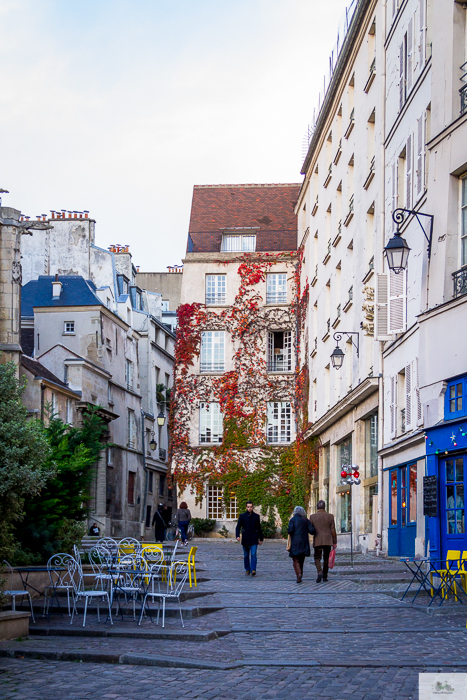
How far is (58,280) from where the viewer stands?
138 feet

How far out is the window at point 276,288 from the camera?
4028cm

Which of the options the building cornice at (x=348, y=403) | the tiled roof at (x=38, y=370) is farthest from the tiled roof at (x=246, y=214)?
the building cornice at (x=348, y=403)

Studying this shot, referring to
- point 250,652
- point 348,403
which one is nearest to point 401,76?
point 348,403

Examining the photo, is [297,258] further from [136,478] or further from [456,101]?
[456,101]

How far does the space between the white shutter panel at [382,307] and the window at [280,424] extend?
1928 cm

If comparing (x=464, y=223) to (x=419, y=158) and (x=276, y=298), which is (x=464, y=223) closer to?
(x=419, y=158)

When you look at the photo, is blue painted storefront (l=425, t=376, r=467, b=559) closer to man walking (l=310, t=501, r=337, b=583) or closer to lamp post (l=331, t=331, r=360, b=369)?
man walking (l=310, t=501, r=337, b=583)

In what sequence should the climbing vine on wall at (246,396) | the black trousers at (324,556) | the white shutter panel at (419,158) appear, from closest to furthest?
the black trousers at (324,556), the white shutter panel at (419,158), the climbing vine on wall at (246,396)

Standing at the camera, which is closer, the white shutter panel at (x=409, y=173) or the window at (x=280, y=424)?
the white shutter panel at (x=409, y=173)

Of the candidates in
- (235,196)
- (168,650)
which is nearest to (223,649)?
(168,650)

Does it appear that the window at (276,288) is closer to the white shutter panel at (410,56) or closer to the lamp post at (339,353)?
the lamp post at (339,353)

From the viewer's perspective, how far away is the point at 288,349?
131ft

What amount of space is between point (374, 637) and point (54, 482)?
6.96 m

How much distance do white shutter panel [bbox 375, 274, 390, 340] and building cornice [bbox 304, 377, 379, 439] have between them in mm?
2295
